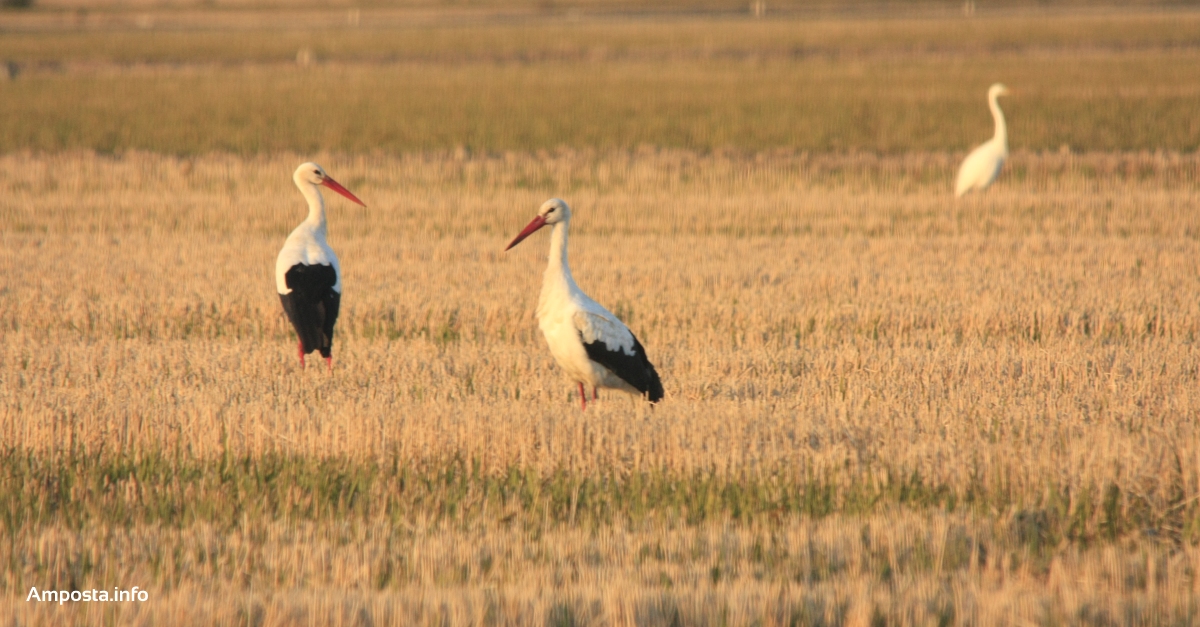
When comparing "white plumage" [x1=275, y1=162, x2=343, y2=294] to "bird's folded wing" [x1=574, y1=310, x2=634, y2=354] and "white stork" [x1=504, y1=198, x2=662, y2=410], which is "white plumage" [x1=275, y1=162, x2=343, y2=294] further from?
"bird's folded wing" [x1=574, y1=310, x2=634, y2=354]

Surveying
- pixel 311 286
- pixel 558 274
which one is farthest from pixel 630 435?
pixel 311 286

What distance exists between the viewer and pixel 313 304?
8.26 meters

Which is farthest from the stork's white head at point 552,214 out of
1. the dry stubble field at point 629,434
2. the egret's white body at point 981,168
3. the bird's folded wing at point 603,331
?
the egret's white body at point 981,168

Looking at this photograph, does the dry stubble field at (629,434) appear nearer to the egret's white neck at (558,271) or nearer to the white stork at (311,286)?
the white stork at (311,286)

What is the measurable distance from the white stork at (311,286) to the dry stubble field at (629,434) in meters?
0.26

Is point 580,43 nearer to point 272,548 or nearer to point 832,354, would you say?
point 832,354

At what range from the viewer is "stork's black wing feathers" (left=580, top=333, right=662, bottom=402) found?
690 cm

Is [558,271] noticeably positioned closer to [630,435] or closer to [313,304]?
[630,435]

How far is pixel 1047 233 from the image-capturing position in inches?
557

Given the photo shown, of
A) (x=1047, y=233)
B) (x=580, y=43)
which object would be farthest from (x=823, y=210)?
(x=580, y=43)

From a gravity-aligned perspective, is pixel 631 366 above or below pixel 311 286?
below

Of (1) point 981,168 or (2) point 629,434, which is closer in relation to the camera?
(2) point 629,434

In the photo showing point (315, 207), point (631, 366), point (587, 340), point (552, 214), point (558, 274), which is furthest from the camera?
point (315, 207)

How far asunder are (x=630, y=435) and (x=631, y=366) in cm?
77
